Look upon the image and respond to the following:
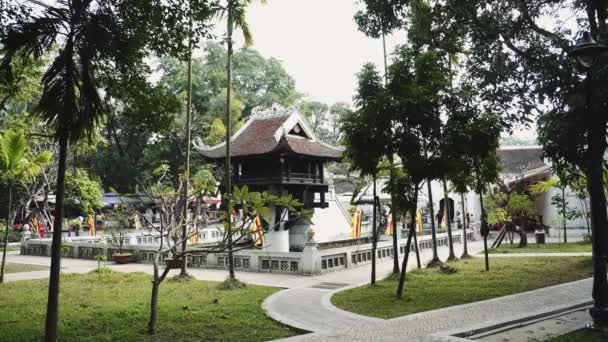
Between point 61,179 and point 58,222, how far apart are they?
25.1 inches

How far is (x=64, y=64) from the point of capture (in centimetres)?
641

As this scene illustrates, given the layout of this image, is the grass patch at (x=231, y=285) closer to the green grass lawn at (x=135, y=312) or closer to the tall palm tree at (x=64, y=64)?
the green grass lawn at (x=135, y=312)

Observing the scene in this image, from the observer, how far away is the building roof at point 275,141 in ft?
71.6

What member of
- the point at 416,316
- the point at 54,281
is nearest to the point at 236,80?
the point at 416,316

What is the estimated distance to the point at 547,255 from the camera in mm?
19438

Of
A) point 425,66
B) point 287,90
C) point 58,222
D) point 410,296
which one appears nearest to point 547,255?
point 410,296

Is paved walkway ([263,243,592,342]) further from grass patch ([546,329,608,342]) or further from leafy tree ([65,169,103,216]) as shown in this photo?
leafy tree ([65,169,103,216])

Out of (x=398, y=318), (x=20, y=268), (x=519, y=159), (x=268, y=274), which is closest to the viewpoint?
(x=398, y=318)

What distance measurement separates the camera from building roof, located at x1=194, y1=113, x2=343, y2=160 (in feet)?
71.6

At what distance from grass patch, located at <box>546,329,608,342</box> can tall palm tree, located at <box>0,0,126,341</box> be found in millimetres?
7667

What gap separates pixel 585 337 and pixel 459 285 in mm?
5653

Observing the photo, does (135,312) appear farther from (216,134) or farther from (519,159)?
(519,159)

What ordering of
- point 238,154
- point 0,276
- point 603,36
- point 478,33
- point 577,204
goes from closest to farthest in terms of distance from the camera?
point 603,36, point 478,33, point 0,276, point 238,154, point 577,204

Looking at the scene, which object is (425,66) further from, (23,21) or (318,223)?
(318,223)
